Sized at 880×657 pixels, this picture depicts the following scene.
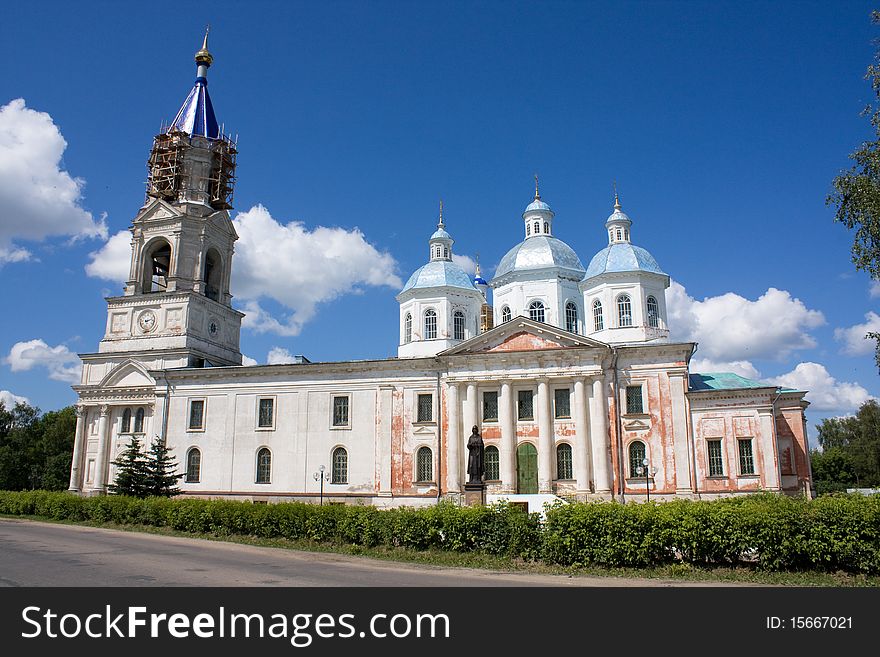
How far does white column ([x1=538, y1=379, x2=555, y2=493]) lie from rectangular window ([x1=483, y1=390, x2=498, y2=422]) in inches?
105

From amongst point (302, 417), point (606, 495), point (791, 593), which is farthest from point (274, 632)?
point (302, 417)

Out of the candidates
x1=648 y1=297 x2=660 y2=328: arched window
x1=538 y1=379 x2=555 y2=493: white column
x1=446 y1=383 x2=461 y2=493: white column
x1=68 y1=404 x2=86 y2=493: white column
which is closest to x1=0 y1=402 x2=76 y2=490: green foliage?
x1=68 y1=404 x2=86 y2=493: white column

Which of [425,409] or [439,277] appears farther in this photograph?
[439,277]

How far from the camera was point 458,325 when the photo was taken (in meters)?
47.4

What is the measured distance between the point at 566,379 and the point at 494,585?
23.9m

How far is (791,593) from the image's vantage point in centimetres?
1150

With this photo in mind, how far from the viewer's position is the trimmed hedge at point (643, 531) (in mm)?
15273

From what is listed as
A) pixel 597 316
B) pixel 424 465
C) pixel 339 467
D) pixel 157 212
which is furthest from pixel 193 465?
pixel 597 316

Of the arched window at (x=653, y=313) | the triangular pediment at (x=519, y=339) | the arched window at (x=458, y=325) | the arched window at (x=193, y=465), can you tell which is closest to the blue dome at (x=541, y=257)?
the arched window at (x=458, y=325)

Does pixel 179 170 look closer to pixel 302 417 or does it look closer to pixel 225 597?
pixel 302 417

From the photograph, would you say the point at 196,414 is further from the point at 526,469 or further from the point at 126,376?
the point at 526,469

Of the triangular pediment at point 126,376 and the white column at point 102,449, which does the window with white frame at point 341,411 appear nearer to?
the triangular pediment at point 126,376

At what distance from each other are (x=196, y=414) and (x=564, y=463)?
23.6m

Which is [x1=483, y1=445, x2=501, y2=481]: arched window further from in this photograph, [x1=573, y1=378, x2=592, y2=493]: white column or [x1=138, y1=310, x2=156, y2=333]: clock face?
[x1=138, y1=310, x2=156, y2=333]: clock face
